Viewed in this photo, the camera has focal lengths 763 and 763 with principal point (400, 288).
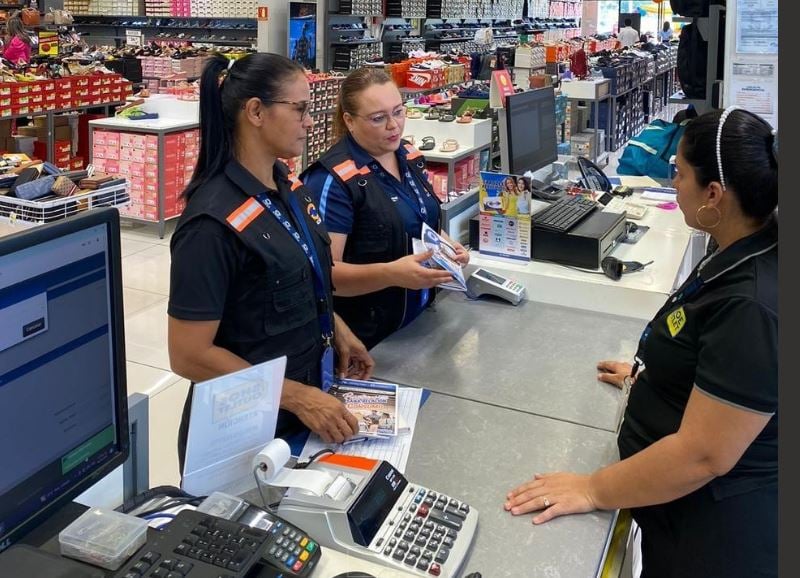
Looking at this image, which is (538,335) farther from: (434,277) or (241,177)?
(241,177)

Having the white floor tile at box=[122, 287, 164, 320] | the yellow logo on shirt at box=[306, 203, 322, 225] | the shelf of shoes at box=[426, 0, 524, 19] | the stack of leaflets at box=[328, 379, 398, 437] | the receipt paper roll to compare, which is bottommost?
the white floor tile at box=[122, 287, 164, 320]

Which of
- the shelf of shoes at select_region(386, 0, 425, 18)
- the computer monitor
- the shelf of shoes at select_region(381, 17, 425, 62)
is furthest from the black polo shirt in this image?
the shelf of shoes at select_region(386, 0, 425, 18)

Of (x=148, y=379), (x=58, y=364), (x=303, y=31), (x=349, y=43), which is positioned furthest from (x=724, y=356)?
(x=349, y=43)

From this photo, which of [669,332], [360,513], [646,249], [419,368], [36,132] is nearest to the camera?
[360,513]

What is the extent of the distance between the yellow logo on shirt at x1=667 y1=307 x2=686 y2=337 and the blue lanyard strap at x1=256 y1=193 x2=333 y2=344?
840 mm

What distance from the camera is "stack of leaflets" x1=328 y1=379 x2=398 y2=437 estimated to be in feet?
5.81

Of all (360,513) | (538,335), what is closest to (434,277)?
(538,335)

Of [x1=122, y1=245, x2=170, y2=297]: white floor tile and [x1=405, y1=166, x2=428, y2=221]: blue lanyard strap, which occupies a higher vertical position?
[x1=405, y1=166, x2=428, y2=221]: blue lanyard strap

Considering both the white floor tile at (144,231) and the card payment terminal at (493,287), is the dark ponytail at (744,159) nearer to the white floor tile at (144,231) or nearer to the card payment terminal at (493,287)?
the card payment terminal at (493,287)

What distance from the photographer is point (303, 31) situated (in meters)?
9.93

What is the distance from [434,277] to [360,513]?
1.06 m

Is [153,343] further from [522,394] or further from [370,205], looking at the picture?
[522,394]

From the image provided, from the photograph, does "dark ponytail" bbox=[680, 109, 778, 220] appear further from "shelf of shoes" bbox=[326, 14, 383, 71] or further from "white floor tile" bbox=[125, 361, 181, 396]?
"shelf of shoes" bbox=[326, 14, 383, 71]

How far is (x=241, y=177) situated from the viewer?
1.82m
